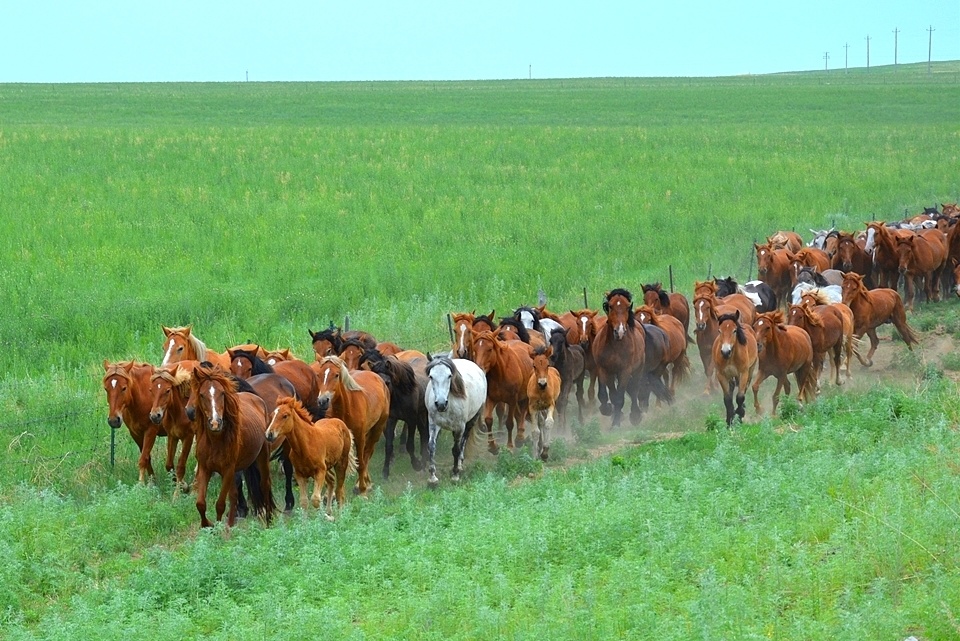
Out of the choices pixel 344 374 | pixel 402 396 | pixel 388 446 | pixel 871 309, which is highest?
pixel 344 374

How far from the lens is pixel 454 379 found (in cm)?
1513

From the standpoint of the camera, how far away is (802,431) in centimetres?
1448

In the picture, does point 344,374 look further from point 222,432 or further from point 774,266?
point 774,266

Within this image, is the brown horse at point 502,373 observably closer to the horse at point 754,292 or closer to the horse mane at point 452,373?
the horse mane at point 452,373

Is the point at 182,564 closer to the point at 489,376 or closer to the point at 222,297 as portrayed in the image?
the point at 489,376


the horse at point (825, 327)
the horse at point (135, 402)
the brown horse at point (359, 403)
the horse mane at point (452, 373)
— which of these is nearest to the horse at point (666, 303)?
the horse at point (825, 327)

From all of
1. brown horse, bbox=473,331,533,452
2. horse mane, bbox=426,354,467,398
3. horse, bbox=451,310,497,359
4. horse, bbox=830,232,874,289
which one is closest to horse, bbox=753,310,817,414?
brown horse, bbox=473,331,533,452

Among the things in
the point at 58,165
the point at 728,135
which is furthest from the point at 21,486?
the point at 728,135

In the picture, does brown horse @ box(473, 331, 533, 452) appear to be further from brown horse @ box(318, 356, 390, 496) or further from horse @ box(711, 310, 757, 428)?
horse @ box(711, 310, 757, 428)

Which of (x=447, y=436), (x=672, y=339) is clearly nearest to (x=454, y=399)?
(x=447, y=436)

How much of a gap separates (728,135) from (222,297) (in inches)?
1712

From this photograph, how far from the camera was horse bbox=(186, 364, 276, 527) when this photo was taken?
12344 mm

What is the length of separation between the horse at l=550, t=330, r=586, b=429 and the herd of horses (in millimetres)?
22

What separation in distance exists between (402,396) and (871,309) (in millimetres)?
9865
